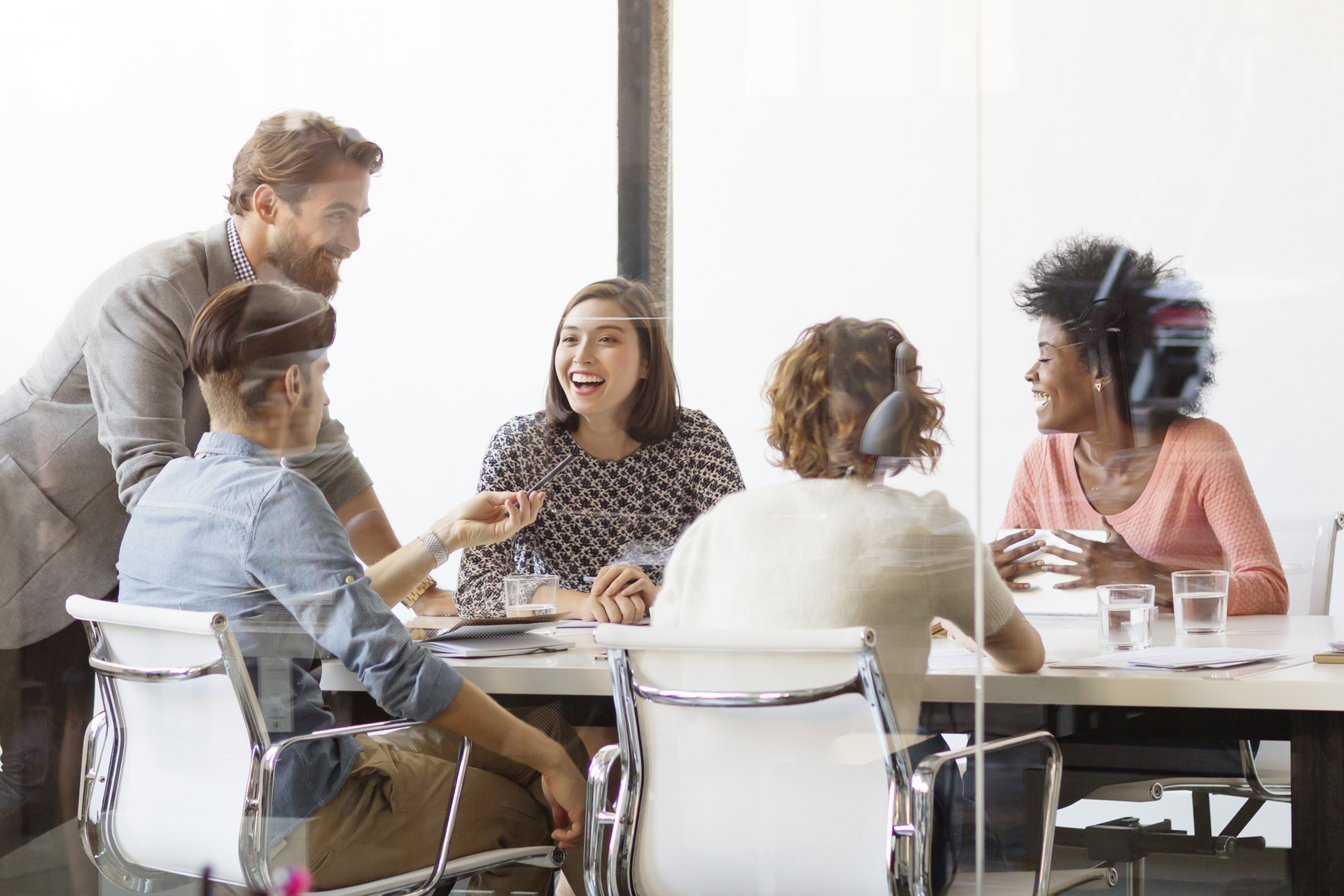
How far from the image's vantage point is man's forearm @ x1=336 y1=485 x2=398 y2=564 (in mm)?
2059

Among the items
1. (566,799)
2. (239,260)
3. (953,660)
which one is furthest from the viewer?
(239,260)

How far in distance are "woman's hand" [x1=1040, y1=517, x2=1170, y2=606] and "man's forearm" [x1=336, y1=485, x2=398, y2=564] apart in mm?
1156

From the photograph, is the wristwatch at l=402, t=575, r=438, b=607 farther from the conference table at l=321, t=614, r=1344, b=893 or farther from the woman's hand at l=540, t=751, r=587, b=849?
the woman's hand at l=540, t=751, r=587, b=849

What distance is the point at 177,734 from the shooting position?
1.78m

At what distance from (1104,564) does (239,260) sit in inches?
65.3

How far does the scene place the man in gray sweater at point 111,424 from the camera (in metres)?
2.17

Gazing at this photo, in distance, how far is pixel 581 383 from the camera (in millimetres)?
2104

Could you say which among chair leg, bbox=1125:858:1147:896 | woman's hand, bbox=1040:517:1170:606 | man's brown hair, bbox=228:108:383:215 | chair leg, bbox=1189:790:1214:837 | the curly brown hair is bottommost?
chair leg, bbox=1125:858:1147:896

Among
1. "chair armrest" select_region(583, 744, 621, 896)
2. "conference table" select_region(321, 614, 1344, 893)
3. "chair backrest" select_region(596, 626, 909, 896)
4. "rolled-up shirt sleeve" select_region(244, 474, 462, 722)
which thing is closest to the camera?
"chair backrest" select_region(596, 626, 909, 896)

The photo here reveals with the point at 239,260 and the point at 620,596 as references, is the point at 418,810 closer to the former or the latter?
the point at 620,596

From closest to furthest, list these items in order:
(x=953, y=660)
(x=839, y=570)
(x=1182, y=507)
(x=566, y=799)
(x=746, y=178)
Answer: (x=839, y=570) → (x=953, y=660) → (x=566, y=799) → (x=1182, y=507) → (x=746, y=178)

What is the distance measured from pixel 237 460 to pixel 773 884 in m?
1.08

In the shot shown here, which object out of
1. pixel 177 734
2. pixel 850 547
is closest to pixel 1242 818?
pixel 850 547

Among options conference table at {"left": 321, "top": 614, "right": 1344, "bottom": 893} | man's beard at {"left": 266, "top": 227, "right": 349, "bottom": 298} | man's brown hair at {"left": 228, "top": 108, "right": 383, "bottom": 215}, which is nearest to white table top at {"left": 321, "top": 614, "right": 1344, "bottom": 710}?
conference table at {"left": 321, "top": 614, "right": 1344, "bottom": 893}
